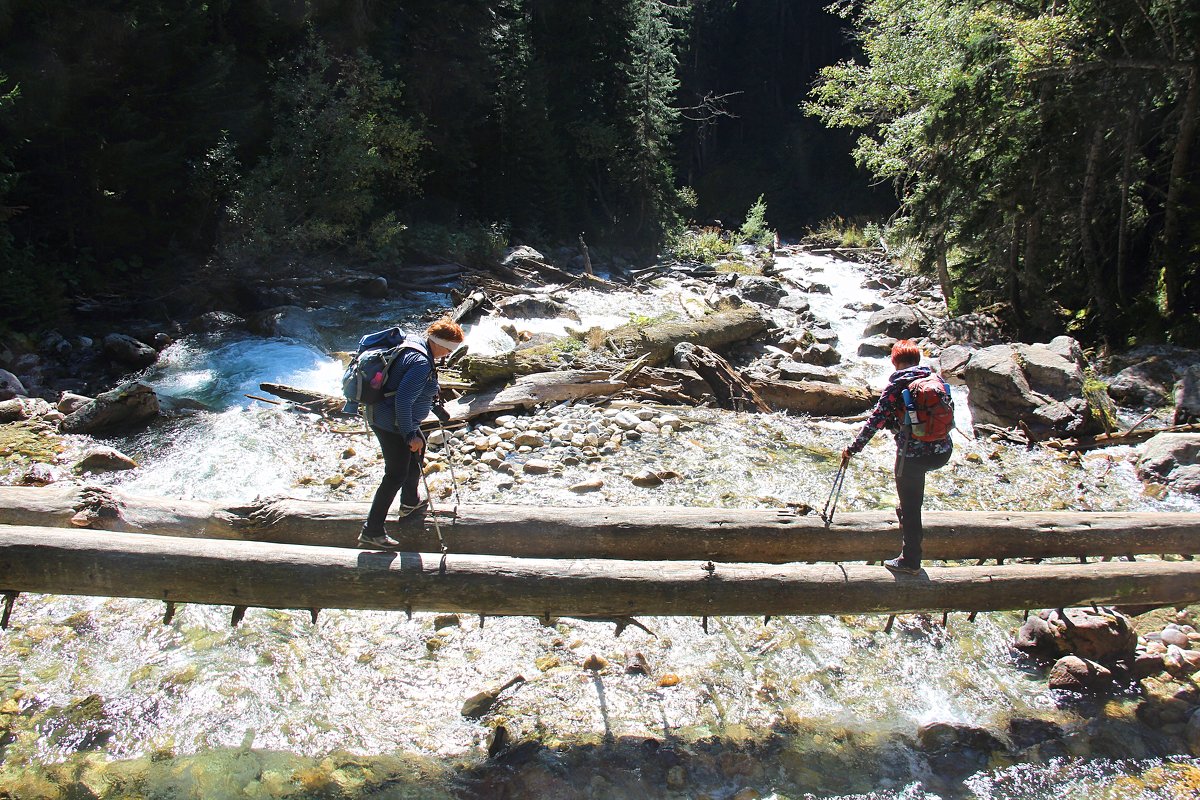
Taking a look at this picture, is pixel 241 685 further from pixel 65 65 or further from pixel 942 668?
pixel 65 65

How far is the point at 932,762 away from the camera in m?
5.16

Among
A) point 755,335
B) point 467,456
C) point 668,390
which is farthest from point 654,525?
point 755,335

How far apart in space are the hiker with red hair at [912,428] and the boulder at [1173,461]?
592cm

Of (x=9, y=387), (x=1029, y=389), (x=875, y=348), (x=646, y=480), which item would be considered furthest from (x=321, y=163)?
(x=1029, y=389)

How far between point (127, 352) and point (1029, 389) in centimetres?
1524

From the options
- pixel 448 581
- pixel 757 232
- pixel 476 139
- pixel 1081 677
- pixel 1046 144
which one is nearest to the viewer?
pixel 448 581

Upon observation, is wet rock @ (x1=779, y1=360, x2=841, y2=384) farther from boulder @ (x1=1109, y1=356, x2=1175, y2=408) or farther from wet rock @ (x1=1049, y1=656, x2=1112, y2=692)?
wet rock @ (x1=1049, y1=656, x2=1112, y2=692)

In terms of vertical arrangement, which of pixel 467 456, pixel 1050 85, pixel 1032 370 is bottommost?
pixel 467 456

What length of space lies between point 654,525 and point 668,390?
19.8 feet

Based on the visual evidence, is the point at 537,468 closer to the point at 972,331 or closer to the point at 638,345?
the point at 638,345

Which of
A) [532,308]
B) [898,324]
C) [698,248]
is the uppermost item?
[698,248]

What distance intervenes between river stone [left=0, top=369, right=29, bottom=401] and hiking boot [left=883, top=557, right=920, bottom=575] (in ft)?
40.4

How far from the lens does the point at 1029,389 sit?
11.3 metres

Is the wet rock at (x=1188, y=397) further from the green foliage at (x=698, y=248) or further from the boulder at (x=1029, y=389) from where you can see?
the green foliage at (x=698, y=248)
